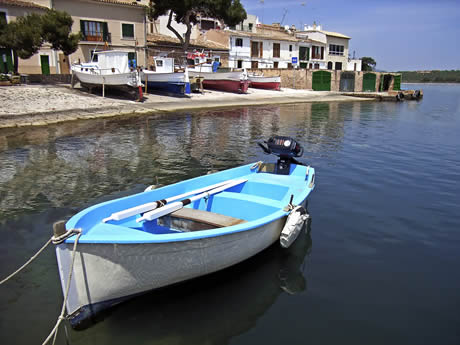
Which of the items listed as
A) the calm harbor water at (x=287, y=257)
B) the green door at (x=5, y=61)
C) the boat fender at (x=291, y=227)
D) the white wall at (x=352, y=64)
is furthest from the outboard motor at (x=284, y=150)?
the white wall at (x=352, y=64)

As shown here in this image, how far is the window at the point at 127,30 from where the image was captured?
37506 millimetres

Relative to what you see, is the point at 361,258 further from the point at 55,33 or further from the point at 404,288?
the point at 55,33

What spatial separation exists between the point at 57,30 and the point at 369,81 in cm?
4220

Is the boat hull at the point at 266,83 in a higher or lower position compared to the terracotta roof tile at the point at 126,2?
lower

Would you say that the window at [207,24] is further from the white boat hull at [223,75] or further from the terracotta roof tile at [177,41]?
the white boat hull at [223,75]

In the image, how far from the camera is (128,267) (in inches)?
193

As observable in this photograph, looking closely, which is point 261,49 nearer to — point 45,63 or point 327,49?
point 327,49

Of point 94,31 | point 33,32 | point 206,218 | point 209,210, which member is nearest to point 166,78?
point 33,32

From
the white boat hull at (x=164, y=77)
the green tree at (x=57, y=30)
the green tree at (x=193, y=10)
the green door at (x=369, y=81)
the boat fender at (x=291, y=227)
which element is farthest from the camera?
the green door at (x=369, y=81)

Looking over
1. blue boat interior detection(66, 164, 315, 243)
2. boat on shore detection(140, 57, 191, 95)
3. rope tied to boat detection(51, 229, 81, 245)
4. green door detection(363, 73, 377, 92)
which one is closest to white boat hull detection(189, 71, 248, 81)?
boat on shore detection(140, 57, 191, 95)

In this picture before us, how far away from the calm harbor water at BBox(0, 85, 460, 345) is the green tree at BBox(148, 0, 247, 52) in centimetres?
2605

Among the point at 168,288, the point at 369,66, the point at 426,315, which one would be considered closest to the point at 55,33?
the point at 168,288

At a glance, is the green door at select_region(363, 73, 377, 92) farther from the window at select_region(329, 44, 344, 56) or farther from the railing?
the railing

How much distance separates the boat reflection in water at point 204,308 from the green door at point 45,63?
109ft
